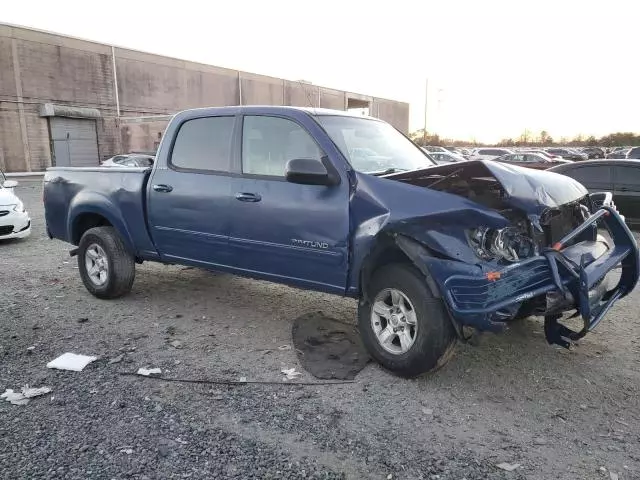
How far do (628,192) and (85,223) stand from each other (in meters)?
10.2

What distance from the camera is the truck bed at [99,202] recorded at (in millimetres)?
5332

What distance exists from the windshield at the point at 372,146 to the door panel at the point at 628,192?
7497mm

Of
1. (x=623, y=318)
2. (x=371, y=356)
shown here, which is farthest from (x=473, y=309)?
(x=623, y=318)

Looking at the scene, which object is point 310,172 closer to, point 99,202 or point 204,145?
point 204,145

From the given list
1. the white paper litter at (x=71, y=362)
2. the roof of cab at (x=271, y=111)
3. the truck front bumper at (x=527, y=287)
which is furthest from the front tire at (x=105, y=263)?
the truck front bumper at (x=527, y=287)

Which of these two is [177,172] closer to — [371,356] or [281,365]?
[281,365]

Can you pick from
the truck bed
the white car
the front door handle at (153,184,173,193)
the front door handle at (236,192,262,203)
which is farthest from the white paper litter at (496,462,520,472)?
the white car

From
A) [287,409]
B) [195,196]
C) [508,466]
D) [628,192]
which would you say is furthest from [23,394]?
[628,192]

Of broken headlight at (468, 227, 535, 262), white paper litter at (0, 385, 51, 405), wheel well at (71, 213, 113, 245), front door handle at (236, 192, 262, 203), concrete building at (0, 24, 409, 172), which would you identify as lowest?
white paper litter at (0, 385, 51, 405)

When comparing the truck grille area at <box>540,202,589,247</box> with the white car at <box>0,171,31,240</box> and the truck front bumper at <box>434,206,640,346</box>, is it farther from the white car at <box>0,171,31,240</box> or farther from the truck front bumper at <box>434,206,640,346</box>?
the white car at <box>0,171,31,240</box>

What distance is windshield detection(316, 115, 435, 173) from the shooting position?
166 inches

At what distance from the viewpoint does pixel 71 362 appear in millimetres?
4105

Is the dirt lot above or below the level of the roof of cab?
below

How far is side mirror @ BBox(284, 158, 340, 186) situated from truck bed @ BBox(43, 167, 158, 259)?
209 centimetres
